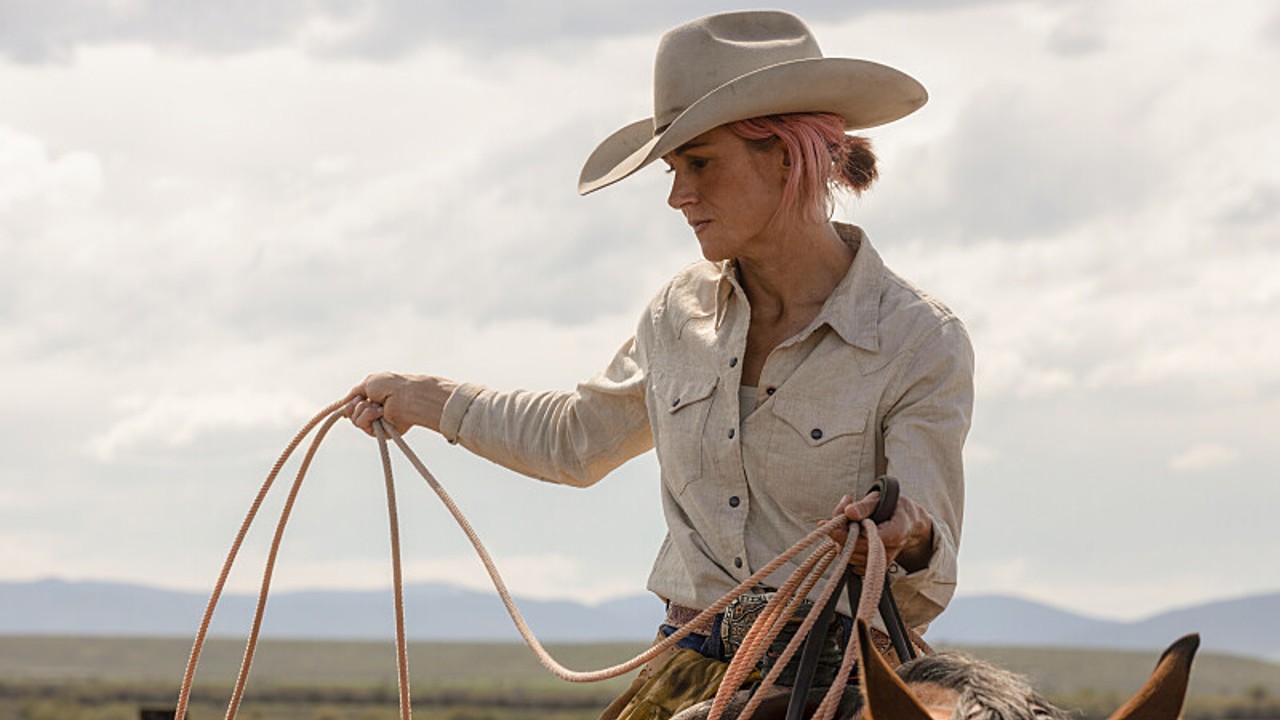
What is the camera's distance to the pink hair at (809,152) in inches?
162

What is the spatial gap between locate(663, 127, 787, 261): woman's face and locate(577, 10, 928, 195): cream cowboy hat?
79mm

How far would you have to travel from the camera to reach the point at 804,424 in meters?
4.13

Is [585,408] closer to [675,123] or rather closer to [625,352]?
[625,352]

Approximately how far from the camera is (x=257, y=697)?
56.9 m

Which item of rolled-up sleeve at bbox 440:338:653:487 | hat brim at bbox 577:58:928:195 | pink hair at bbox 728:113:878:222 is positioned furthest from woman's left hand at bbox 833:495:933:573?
rolled-up sleeve at bbox 440:338:653:487

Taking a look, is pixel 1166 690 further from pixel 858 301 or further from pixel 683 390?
pixel 683 390

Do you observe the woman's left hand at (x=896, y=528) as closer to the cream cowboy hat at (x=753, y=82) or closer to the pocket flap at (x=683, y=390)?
the pocket flap at (x=683, y=390)

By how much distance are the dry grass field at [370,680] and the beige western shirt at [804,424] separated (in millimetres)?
18423

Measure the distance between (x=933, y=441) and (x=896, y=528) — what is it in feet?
1.73

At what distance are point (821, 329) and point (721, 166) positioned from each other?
459 mm

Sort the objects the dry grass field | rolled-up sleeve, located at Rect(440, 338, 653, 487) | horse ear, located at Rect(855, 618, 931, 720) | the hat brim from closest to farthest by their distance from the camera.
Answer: horse ear, located at Rect(855, 618, 931, 720) < the hat brim < rolled-up sleeve, located at Rect(440, 338, 653, 487) < the dry grass field

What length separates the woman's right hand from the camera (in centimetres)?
505

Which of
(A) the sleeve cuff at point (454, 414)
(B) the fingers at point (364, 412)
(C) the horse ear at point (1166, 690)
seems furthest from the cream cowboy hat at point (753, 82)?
(C) the horse ear at point (1166, 690)

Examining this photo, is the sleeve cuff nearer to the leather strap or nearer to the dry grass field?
the leather strap
